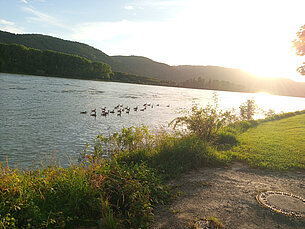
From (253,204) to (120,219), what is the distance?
130 inches

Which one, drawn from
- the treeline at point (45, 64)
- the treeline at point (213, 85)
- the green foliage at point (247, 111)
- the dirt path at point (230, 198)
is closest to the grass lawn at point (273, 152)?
the dirt path at point (230, 198)

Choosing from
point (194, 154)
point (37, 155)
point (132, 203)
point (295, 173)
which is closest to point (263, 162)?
point (295, 173)

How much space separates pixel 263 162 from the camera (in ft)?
28.2

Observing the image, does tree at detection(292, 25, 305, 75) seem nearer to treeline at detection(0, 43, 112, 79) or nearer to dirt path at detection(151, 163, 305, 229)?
dirt path at detection(151, 163, 305, 229)

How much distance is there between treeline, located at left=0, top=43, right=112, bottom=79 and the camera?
98.8 meters

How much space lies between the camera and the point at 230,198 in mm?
5676

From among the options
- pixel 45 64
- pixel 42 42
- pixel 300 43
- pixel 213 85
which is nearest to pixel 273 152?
pixel 300 43

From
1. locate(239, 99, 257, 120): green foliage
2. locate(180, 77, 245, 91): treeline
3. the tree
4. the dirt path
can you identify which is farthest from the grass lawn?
locate(180, 77, 245, 91): treeline

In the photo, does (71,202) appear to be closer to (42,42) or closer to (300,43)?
(300,43)

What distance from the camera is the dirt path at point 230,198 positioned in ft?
15.1

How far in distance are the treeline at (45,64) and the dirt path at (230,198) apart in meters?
109

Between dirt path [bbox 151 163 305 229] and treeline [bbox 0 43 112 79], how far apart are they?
359ft

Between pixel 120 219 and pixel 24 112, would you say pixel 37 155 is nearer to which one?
pixel 120 219

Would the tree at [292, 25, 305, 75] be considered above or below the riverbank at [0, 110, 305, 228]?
above
